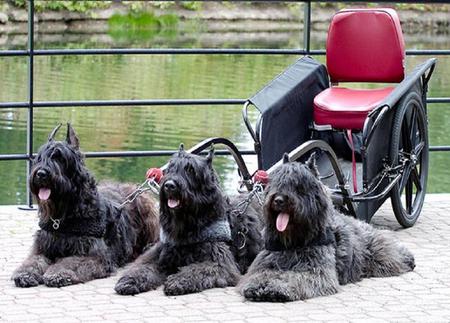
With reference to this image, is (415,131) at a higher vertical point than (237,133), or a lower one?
higher

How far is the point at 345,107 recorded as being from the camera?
9312 millimetres

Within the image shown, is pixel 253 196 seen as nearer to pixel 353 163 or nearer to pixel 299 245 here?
pixel 299 245

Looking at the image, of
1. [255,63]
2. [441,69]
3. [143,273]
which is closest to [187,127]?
[255,63]

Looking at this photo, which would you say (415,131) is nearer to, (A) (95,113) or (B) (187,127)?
(B) (187,127)

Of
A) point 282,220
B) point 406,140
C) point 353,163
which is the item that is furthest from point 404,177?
point 282,220

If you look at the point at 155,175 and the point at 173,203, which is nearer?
the point at 173,203

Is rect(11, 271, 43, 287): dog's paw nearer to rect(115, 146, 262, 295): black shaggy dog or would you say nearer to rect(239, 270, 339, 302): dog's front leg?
rect(115, 146, 262, 295): black shaggy dog

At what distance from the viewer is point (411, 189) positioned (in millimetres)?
9898

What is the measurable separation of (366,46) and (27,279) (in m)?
3.48

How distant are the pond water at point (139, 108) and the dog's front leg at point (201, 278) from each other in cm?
599

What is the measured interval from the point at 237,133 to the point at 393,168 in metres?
7.70

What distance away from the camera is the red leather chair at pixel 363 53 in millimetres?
9641

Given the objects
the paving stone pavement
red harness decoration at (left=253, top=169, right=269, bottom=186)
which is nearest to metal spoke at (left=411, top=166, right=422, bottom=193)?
the paving stone pavement

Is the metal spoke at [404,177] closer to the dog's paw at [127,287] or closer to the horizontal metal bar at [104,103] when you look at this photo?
the horizontal metal bar at [104,103]
